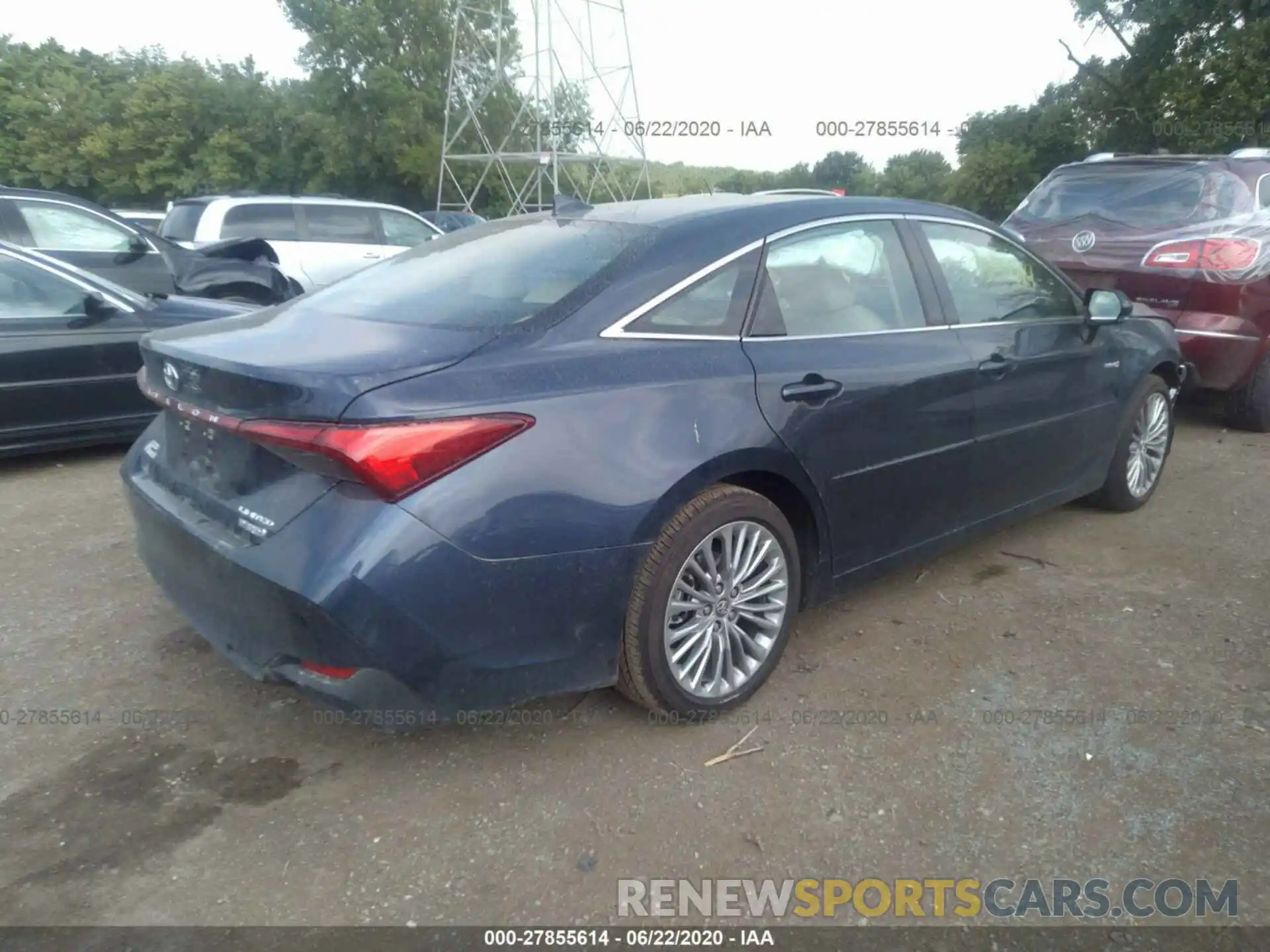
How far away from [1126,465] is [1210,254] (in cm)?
220

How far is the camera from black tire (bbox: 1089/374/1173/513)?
4.55 metres

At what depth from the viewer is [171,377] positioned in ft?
9.05

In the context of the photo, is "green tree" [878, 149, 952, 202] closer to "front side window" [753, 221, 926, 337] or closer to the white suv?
the white suv

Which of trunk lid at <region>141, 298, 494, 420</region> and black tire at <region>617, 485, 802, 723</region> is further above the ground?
trunk lid at <region>141, 298, 494, 420</region>

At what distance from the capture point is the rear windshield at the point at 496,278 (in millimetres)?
2730

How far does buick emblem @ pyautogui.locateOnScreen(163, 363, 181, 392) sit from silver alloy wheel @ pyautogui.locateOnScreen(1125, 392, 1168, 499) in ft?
13.4

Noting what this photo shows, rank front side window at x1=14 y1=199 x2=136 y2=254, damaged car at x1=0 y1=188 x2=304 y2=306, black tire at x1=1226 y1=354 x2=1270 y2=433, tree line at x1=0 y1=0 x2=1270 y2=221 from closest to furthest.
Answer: black tire at x1=1226 y1=354 x2=1270 y2=433 → damaged car at x1=0 y1=188 x2=304 y2=306 → front side window at x1=14 y1=199 x2=136 y2=254 → tree line at x1=0 y1=0 x2=1270 y2=221

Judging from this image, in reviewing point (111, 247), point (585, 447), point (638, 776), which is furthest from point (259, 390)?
point (111, 247)

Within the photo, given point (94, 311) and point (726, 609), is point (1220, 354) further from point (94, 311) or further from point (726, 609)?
point (94, 311)

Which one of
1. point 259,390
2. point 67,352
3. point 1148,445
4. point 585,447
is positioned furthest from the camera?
point 67,352

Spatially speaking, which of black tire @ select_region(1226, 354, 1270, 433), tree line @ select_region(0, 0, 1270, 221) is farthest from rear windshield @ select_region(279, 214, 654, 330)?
tree line @ select_region(0, 0, 1270, 221)

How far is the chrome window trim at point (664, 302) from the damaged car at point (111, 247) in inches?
226

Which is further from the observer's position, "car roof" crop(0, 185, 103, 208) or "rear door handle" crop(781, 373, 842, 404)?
"car roof" crop(0, 185, 103, 208)
